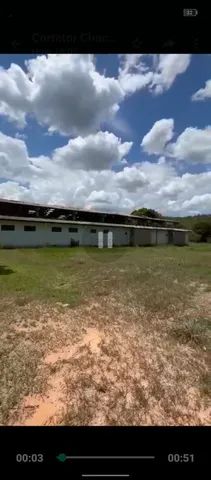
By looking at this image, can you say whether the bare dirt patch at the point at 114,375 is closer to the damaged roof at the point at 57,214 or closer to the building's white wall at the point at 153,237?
the damaged roof at the point at 57,214

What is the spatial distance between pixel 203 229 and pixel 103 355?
3845 cm

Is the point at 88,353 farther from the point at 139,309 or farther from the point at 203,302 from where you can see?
the point at 203,302

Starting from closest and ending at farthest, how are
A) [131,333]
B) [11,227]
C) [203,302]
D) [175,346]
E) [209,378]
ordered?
[209,378] → [175,346] → [131,333] → [203,302] → [11,227]

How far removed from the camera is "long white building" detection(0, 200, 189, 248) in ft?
70.7

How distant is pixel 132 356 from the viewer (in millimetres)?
3988

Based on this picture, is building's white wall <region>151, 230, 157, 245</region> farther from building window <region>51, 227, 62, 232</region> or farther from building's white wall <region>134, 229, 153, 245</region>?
building window <region>51, 227, 62, 232</region>

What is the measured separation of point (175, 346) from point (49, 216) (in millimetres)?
23681

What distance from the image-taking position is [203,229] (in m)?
40.2

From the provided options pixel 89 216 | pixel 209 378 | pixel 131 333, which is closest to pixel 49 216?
pixel 89 216

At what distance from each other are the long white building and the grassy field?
13698 mm
